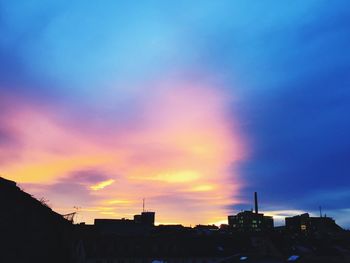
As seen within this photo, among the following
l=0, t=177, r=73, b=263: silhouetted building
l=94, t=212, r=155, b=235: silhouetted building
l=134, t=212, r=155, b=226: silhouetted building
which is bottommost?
l=0, t=177, r=73, b=263: silhouetted building

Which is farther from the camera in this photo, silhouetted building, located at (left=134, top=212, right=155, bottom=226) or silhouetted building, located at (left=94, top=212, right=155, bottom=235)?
silhouetted building, located at (left=134, top=212, right=155, bottom=226)

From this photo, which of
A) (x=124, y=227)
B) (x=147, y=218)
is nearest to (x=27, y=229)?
(x=124, y=227)

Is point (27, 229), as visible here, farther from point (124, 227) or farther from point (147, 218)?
point (147, 218)

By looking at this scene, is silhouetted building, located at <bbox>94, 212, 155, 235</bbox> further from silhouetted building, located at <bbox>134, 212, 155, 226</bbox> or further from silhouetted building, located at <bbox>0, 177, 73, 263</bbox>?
silhouetted building, located at <bbox>0, 177, 73, 263</bbox>

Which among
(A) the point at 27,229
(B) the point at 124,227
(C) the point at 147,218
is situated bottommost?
(A) the point at 27,229

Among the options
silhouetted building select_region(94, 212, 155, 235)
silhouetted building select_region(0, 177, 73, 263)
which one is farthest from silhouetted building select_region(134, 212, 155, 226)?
silhouetted building select_region(0, 177, 73, 263)

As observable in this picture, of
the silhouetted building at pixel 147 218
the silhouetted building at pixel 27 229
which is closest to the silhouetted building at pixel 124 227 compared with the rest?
the silhouetted building at pixel 147 218

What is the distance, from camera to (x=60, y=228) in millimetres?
23562

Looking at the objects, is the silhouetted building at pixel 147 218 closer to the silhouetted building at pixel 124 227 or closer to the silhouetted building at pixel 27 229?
the silhouetted building at pixel 124 227

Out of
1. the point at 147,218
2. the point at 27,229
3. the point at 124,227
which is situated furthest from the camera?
the point at 147,218

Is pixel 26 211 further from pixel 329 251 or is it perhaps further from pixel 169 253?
pixel 169 253

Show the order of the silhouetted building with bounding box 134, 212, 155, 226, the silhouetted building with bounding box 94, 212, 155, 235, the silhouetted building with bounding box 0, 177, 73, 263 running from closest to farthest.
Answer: the silhouetted building with bounding box 0, 177, 73, 263 → the silhouetted building with bounding box 94, 212, 155, 235 → the silhouetted building with bounding box 134, 212, 155, 226

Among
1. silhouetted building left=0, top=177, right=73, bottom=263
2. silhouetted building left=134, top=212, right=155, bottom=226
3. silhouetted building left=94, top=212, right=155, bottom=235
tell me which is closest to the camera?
silhouetted building left=0, top=177, right=73, bottom=263

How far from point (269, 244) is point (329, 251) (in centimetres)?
2030
